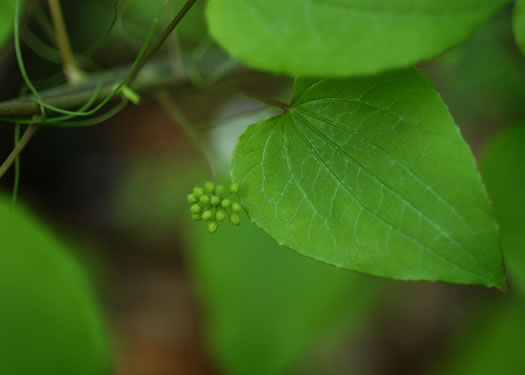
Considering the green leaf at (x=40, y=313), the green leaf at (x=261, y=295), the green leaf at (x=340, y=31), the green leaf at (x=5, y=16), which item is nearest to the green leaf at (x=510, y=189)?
the green leaf at (x=261, y=295)

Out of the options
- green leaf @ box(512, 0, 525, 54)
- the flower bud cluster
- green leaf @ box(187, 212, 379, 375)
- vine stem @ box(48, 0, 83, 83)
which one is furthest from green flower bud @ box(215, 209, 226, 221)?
green leaf @ box(187, 212, 379, 375)

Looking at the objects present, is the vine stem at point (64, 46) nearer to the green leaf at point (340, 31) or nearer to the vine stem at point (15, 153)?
the vine stem at point (15, 153)

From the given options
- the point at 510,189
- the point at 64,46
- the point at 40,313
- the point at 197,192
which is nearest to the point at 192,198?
the point at 197,192

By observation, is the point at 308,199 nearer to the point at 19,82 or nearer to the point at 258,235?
the point at 258,235

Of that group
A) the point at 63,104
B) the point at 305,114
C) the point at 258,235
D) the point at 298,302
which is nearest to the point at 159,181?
the point at 258,235

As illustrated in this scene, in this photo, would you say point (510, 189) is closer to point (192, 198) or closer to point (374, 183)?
point (374, 183)

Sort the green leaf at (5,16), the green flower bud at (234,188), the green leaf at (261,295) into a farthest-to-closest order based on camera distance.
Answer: the green leaf at (261,295)
the green leaf at (5,16)
the green flower bud at (234,188)
